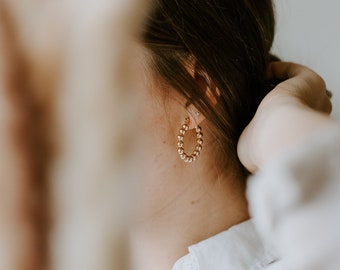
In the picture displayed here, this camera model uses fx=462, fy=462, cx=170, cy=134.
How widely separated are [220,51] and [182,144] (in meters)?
0.12

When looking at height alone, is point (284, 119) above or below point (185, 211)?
above

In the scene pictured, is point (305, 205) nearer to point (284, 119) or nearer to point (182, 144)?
point (284, 119)

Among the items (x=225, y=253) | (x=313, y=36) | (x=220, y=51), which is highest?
(x=220, y=51)

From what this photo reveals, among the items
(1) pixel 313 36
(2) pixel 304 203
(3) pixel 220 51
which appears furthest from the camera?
(1) pixel 313 36

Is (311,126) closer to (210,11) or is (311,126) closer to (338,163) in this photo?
(338,163)

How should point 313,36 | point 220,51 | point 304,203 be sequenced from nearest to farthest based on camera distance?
1. point 304,203
2. point 220,51
3. point 313,36

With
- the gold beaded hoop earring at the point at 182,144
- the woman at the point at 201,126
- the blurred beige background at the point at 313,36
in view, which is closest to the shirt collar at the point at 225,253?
the woman at the point at 201,126

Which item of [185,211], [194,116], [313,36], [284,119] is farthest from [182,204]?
[313,36]

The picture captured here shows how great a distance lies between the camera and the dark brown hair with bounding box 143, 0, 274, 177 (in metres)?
0.48

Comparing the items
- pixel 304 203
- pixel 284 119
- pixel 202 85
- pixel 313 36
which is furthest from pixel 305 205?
pixel 313 36

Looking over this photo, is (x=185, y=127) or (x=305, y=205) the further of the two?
(x=185, y=127)

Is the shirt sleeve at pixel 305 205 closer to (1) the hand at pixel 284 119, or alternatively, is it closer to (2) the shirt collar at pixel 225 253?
(1) the hand at pixel 284 119

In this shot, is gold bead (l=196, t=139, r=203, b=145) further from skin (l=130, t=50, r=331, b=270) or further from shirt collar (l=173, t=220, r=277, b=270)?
shirt collar (l=173, t=220, r=277, b=270)

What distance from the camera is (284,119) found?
0.33m
